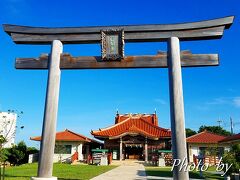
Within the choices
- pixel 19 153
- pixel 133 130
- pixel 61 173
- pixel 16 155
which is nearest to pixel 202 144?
pixel 133 130

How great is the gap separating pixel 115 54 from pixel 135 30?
2.68ft

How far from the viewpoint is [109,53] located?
7.43 m

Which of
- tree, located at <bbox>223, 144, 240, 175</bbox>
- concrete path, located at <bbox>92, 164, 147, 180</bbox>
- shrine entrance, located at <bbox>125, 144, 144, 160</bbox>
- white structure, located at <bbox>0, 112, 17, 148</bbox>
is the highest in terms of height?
white structure, located at <bbox>0, 112, 17, 148</bbox>

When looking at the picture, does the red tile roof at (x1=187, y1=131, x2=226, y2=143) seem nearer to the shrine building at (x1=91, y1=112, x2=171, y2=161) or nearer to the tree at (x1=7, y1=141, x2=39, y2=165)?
the shrine building at (x1=91, y1=112, x2=171, y2=161)

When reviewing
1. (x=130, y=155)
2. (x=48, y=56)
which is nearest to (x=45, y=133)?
(x=48, y=56)

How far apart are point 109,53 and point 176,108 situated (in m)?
2.25

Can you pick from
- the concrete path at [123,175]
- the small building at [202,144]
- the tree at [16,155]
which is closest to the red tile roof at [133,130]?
the small building at [202,144]

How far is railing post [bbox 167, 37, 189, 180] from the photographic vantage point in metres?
6.41

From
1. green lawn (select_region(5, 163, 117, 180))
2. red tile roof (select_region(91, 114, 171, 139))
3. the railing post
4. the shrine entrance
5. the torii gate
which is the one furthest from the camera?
the shrine entrance

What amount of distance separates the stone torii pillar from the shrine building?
69.8 ft

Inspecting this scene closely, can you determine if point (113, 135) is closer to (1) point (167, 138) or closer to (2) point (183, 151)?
(1) point (167, 138)

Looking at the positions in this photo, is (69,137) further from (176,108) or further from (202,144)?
(176,108)

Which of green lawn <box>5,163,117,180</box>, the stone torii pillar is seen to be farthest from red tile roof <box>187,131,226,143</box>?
the stone torii pillar

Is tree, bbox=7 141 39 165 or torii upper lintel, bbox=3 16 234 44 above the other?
torii upper lintel, bbox=3 16 234 44
